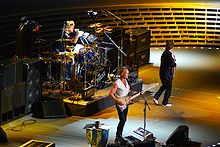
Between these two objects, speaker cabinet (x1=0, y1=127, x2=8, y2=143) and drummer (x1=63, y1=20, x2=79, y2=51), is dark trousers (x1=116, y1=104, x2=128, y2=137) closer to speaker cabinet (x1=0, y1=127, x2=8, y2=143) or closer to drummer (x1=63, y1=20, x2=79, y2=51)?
speaker cabinet (x1=0, y1=127, x2=8, y2=143)

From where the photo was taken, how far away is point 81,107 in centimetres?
1361

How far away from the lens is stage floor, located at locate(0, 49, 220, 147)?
12.2 meters

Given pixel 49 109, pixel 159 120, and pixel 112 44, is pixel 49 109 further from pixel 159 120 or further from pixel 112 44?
pixel 112 44

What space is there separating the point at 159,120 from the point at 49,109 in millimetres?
2497

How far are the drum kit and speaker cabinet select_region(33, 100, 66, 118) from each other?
0.83 m

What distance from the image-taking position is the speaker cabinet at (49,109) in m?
13.5

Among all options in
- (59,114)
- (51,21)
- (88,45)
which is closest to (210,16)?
(51,21)

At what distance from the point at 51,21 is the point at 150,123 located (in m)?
8.42

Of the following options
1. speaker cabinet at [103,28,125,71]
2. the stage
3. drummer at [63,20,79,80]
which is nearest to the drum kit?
drummer at [63,20,79,80]

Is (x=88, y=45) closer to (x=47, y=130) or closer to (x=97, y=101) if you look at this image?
(x=97, y=101)

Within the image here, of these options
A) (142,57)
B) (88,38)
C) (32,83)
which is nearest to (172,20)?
(142,57)

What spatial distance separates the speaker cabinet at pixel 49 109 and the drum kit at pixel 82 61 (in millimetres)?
826

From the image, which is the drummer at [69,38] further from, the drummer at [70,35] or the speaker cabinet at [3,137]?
the speaker cabinet at [3,137]

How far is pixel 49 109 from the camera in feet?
44.5
